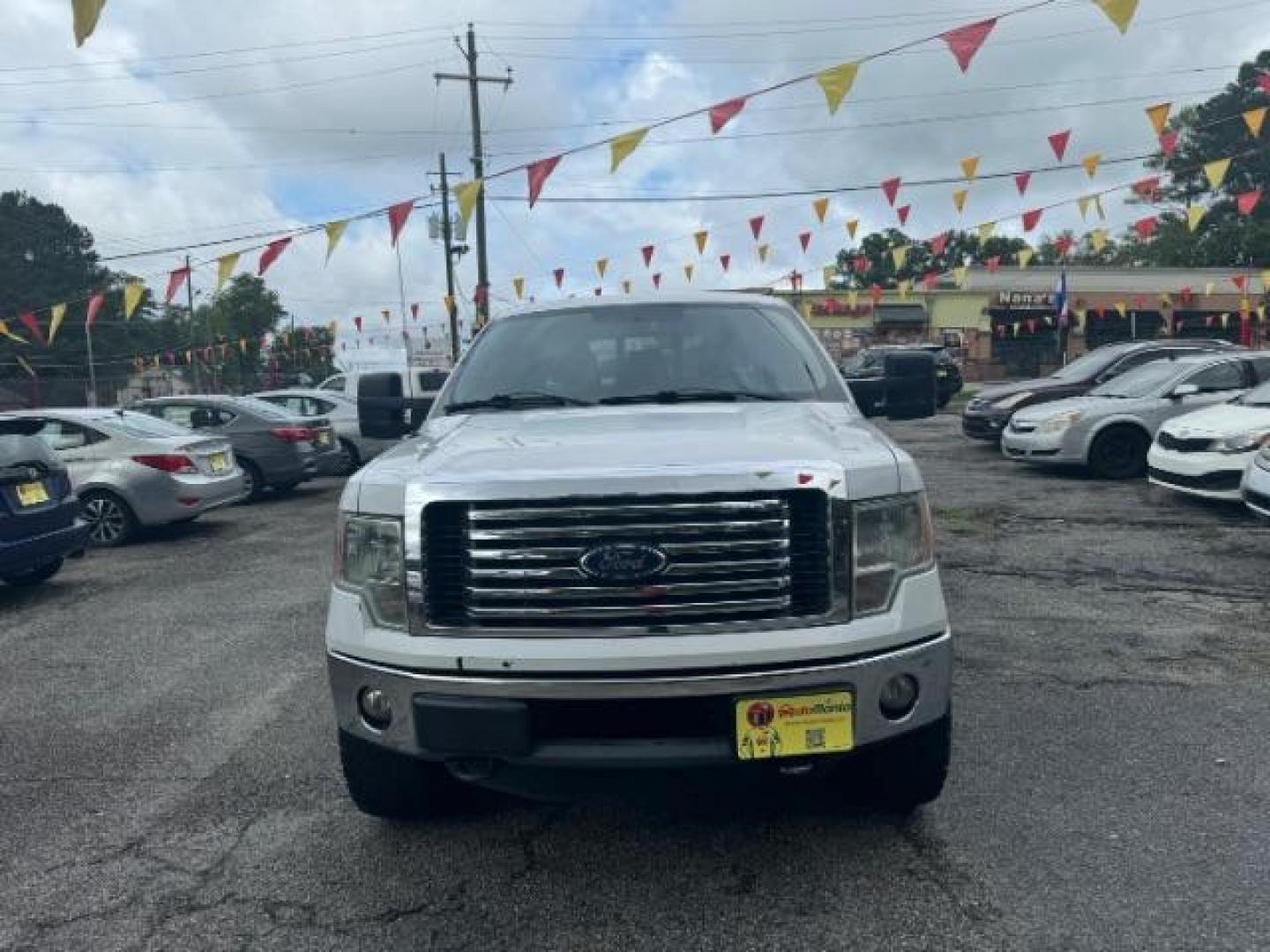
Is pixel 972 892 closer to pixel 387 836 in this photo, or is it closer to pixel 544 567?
pixel 544 567

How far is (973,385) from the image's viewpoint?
39.0 metres

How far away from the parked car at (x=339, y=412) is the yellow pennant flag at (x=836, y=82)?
7972 millimetres

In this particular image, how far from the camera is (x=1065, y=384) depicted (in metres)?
14.0

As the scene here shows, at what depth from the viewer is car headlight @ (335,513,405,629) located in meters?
2.79

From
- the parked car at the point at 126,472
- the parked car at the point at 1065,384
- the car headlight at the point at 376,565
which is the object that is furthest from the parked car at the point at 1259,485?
the parked car at the point at 126,472

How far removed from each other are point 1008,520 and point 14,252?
74170 millimetres

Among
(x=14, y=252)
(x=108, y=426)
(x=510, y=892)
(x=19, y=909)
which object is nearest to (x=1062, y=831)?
(x=510, y=892)

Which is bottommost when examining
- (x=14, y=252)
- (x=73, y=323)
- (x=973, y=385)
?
(x=973, y=385)

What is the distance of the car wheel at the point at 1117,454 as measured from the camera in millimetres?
11500

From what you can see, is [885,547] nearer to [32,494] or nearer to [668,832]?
[668,832]

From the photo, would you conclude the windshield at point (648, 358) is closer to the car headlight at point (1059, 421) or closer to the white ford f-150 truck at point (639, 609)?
the white ford f-150 truck at point (639, 609)

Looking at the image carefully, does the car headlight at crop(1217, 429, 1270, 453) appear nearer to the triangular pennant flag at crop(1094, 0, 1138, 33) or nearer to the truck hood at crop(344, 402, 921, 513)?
the triangular pennant flag at crop(1094, 0, 1138, 33)

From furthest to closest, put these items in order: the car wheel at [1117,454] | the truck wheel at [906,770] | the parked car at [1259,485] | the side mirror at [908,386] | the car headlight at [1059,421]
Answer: the car headlight at [1059,421] < the car wheel at [1117,454] < the parked car at [1259,485] < the side mirror at [908,386] < the truck wheel at [906,770]

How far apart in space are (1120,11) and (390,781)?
8900mm
